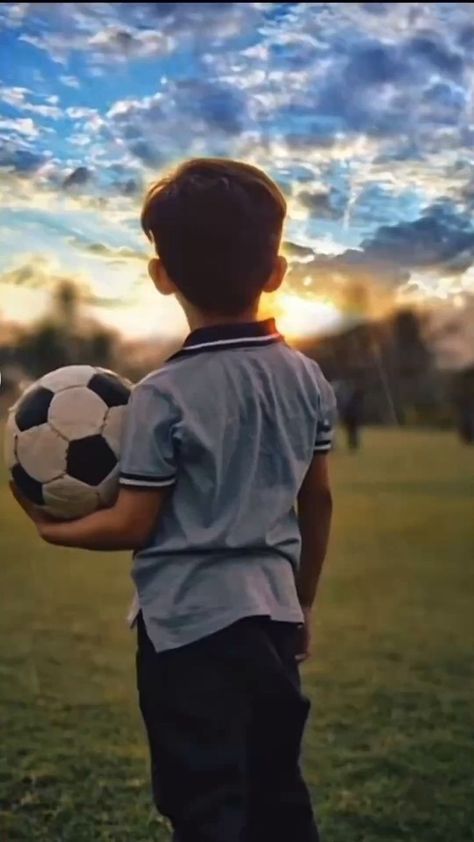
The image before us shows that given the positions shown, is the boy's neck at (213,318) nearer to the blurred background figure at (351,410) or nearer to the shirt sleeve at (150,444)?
the shirt sleeve at (150,444)

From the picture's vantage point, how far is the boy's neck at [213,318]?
5.50 feet

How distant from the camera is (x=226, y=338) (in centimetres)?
164

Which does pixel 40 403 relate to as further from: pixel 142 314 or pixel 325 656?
pixel 325 656

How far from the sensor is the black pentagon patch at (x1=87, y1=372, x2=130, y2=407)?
166 cm

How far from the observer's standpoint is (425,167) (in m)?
1.98

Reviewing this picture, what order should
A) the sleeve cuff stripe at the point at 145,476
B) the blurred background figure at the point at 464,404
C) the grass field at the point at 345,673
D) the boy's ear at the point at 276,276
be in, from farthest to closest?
the blurred background figure at the point at 464,404, the grass field at the point at 345,673, the boy's ear at the point at 276,276, the sleeve cuff stripe at the point at 145,476

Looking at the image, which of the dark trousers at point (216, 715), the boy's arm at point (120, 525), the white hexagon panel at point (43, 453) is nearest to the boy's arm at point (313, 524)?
the dark trousers at point (216, 715)

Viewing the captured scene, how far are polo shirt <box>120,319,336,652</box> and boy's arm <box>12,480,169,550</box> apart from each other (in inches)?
0.7

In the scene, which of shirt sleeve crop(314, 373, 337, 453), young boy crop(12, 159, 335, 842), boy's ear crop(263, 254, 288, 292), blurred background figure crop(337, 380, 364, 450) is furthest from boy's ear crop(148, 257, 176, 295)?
blurred background figure crop(337, 380, 364, 450)

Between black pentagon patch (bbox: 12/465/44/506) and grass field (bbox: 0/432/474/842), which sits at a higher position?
black pentagon patch (bbox: 12/465/44/506)

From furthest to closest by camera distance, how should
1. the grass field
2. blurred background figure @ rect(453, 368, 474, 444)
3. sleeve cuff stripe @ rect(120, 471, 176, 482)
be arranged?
blurred background figure @ rect(453, 368, 474, 444)
the grass field
sleeve cuff stripe @ rect(120, 471, 176, 482)

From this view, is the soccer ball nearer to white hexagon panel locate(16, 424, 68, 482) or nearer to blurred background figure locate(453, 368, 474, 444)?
white hexagon panel locate(16, 424, 68, 482)

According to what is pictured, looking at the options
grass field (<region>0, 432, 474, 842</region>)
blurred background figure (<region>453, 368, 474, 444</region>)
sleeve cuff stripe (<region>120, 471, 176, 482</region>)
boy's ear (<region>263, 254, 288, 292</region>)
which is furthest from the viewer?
blurred background figure (<region>453, 368, 474, 444</region>)

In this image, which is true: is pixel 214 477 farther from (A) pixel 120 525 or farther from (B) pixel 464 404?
(B) pixel 464 404
